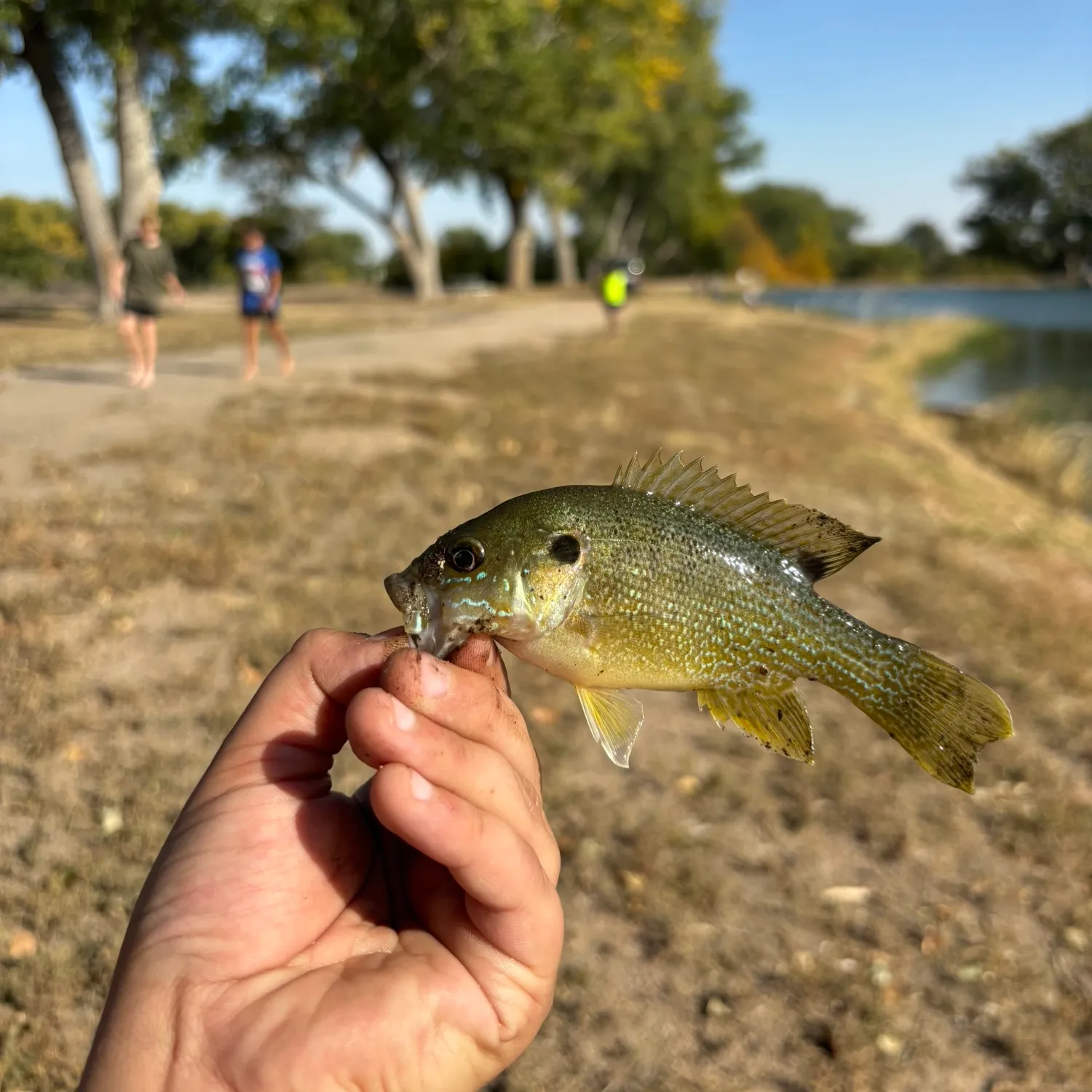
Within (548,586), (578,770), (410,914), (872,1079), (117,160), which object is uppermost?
(117,160)

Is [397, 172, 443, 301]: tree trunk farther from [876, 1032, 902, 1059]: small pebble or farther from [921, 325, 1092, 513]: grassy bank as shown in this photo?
[876, 1032, 902, 1059]: small pebble

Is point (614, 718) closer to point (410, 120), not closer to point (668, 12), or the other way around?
point (410, 120)

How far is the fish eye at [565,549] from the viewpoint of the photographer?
5.77 feet

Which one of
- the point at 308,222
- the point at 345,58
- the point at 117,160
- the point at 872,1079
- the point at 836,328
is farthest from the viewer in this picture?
the point at 308,222

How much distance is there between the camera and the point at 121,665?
16.4 ft

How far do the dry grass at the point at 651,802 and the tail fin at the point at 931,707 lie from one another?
6.91ft

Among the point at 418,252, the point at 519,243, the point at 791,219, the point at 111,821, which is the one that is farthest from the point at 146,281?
the point at 791,219

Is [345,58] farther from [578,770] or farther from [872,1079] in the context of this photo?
[872,1079]

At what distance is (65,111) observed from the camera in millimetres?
20297

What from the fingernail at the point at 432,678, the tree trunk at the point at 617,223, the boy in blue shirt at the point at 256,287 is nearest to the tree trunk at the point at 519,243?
the tree trunk at the point at 617,223

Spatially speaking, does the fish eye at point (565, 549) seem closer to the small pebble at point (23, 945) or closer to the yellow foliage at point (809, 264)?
the small pebble at point (23, 945)

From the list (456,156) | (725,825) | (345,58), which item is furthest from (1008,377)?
(725,825)

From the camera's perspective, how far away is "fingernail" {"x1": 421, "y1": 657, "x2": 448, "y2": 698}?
1643mm

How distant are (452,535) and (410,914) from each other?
92 cm
